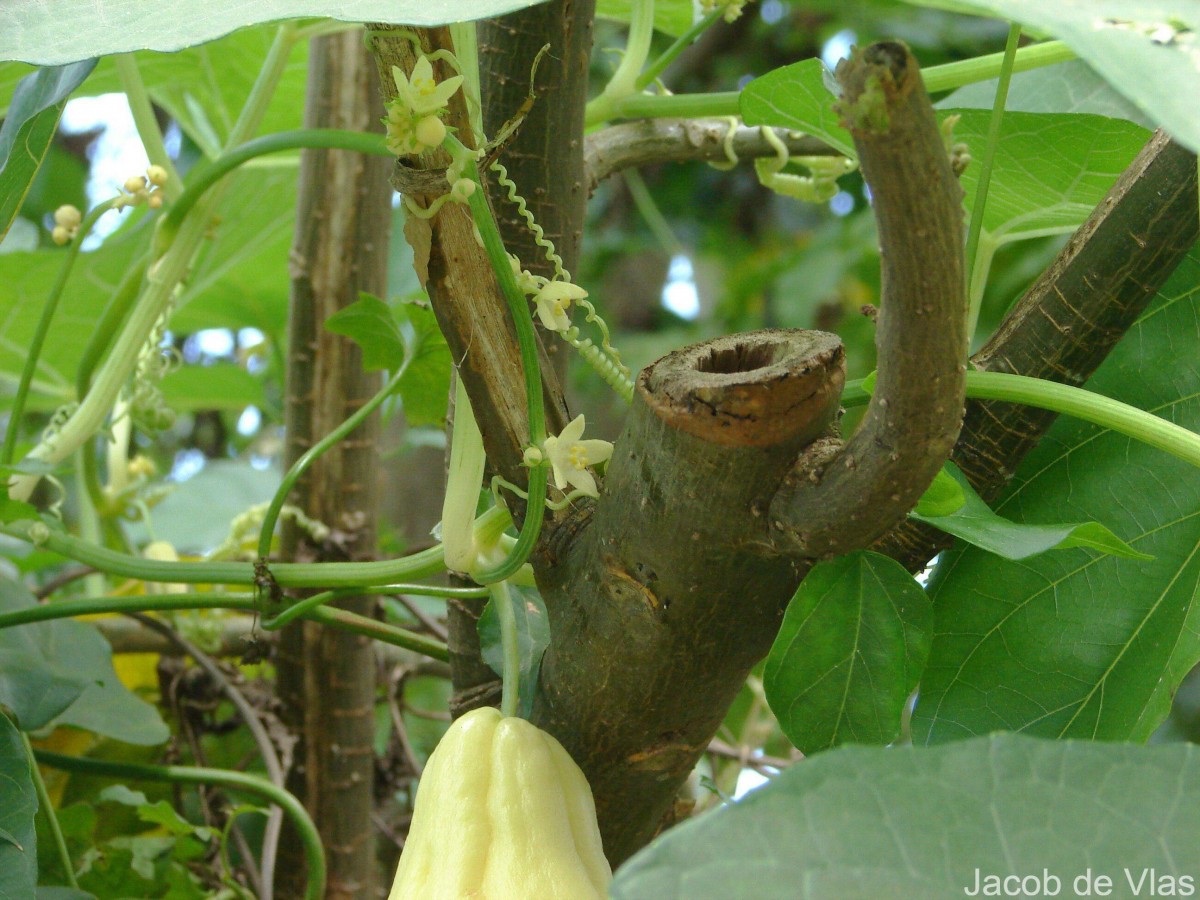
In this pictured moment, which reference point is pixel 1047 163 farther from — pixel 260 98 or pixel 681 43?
pixel 260 98

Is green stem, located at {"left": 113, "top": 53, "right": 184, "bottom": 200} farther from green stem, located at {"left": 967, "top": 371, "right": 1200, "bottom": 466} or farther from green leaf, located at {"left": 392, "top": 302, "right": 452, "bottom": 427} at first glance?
green stem, located at {"left": 967, "top": 371, "right": 1200, "bottom": 466}

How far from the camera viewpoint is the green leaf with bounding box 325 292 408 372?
1.69 feet

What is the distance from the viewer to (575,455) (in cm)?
34

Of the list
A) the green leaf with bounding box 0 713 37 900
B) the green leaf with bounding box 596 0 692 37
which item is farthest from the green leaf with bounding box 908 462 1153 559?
the green leaf with bounding box 596 0 692 37

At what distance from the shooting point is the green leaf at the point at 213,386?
1.00 metres

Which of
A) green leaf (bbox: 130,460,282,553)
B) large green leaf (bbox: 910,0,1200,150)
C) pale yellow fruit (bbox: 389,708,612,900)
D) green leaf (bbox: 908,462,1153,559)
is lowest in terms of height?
green leaf (bbox: 130,460,282,553)

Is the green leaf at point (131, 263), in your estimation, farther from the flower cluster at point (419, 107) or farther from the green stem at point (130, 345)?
the flower cluster at point (419, 107)

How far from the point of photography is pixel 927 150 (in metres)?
0.22

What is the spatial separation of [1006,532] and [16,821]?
1.18ft

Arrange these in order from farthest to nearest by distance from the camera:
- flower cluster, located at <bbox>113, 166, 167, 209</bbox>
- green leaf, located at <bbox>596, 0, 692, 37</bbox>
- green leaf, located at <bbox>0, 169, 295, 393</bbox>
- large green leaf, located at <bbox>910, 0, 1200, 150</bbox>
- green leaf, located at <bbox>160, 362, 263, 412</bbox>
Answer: green leaf, located at <bbox>160, 362, 263, 412</bbox>, green leaf, located at <bbox>0, 169, 295, 393</bbox>, green leaf, located at <bbox>596, 0, 692, 37</bbox>, flower cluster, located at <bbox>113, 166, 167, 209</bbox>, large green leaf, located at <bbox>910, 0, 1200, 150</bbox>

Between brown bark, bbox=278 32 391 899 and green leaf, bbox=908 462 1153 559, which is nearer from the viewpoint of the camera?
green leaf, bbox=908 462 1153 559

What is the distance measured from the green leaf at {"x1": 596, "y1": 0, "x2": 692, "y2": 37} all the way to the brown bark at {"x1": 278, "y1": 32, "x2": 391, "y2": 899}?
155mm

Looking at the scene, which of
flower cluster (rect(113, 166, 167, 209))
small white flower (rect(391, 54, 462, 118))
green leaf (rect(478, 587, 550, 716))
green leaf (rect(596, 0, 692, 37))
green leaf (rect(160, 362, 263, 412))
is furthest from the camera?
green leaf (rect(160, 362, 263, 412))

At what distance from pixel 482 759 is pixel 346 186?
0.48 m
